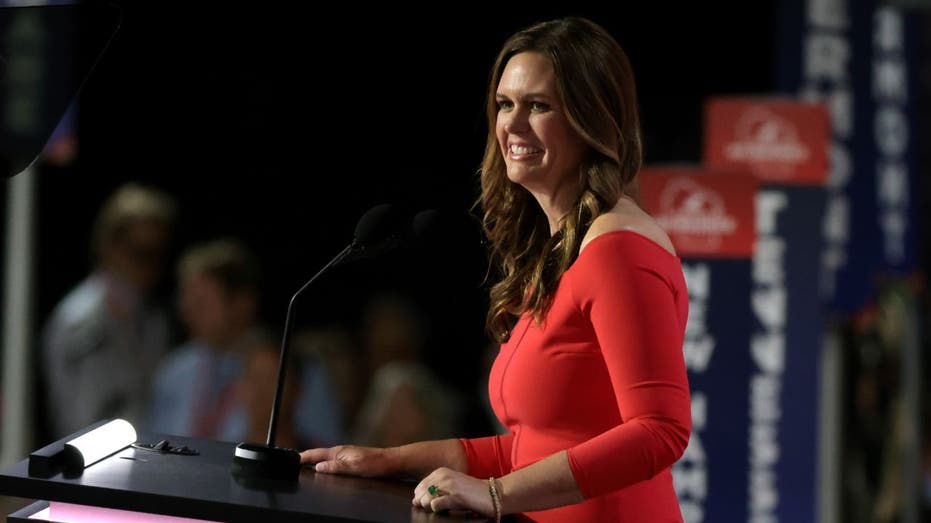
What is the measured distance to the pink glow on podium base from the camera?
6.08 ft

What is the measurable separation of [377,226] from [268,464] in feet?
1.25

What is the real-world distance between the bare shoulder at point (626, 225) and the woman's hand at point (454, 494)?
369 mm

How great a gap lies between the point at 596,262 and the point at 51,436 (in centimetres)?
589

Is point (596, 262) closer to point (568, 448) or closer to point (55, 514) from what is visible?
point (568, 448)

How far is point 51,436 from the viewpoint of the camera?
7.24m

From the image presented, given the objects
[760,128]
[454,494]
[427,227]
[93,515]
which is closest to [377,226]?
[427,227]

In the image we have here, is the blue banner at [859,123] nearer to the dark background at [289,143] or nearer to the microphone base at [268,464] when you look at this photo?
the dark background at [289,143]

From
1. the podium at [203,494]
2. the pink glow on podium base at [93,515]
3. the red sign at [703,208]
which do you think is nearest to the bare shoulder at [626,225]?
the podium at [203,494]

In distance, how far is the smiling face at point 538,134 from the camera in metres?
2.03

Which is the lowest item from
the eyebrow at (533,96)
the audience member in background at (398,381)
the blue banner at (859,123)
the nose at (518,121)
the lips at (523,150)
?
the audience member in background at (398,381)

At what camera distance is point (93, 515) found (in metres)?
1.88

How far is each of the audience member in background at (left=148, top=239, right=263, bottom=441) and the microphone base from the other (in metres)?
4.93

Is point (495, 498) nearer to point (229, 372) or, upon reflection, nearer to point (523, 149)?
point (523, 149)

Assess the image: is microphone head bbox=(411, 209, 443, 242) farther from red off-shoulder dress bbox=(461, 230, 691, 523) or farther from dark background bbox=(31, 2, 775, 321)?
dark background bbox=(31, 2, 775, 321)
